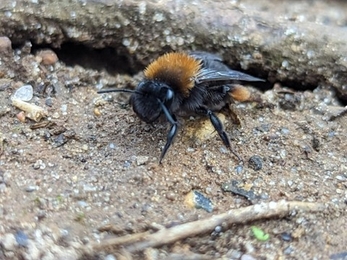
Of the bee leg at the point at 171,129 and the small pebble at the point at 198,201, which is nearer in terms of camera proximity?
the small pebble at the point at 198,201

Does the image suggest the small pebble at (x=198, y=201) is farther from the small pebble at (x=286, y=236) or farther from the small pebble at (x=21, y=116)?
the small pebble at (x=21, y=116)

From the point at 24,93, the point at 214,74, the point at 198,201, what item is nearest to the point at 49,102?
the point at 24,93

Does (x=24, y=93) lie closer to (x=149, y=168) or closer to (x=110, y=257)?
(x=149, y=168)

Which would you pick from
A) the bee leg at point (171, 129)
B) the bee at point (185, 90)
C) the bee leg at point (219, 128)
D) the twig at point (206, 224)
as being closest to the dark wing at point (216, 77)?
the bee at point (185, 90)

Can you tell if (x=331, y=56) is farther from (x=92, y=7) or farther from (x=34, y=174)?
(x=34, y=174)

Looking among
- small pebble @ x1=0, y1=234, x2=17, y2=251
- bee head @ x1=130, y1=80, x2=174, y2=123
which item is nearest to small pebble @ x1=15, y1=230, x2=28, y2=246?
small pebble @ x1=0, y1=234, x2=17, y2=251

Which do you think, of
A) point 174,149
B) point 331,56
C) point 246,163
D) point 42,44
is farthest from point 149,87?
point 331,56

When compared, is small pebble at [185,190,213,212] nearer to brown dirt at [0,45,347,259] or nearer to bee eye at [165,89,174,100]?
brown dirt at [0,45,347,259]
